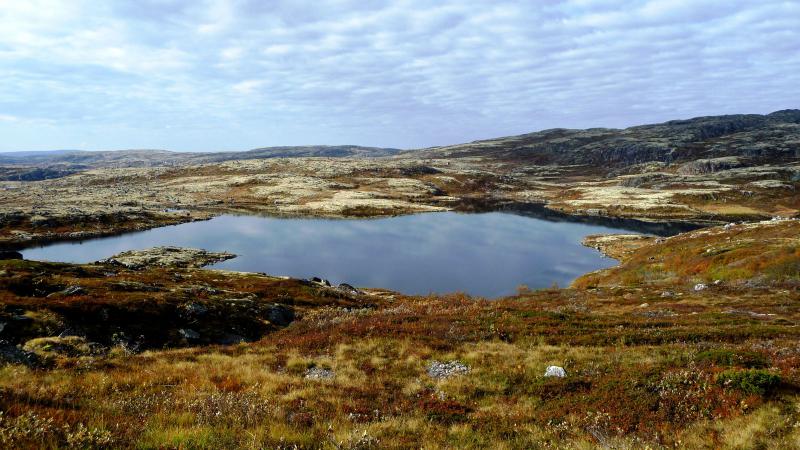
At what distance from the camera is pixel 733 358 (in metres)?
15.5

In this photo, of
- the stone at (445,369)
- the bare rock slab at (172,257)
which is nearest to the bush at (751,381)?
the stone at (445,369)

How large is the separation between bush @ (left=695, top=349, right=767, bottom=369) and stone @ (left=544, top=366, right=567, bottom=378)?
4.78 metres

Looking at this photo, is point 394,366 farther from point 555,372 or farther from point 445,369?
point 555,372

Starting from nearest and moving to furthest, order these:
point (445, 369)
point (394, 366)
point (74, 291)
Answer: point (445, 369) < point (394, 366) < point (74, 291)

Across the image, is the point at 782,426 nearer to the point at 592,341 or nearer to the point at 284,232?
the point at 592,341

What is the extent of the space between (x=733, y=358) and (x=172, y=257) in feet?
282

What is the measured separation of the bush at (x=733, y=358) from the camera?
50.0ft

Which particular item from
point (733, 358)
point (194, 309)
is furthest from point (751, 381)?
point (194, 309)

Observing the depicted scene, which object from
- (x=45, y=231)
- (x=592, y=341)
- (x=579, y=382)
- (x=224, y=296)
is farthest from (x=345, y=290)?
(x=45, y=231)

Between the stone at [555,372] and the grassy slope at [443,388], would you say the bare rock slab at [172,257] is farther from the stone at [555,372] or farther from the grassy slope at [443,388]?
the stone at [555,372]

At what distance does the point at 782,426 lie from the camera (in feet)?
33.7

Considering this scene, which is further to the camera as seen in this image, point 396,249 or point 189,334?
point 396,249

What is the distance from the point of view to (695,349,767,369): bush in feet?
50.0

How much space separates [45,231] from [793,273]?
143m
